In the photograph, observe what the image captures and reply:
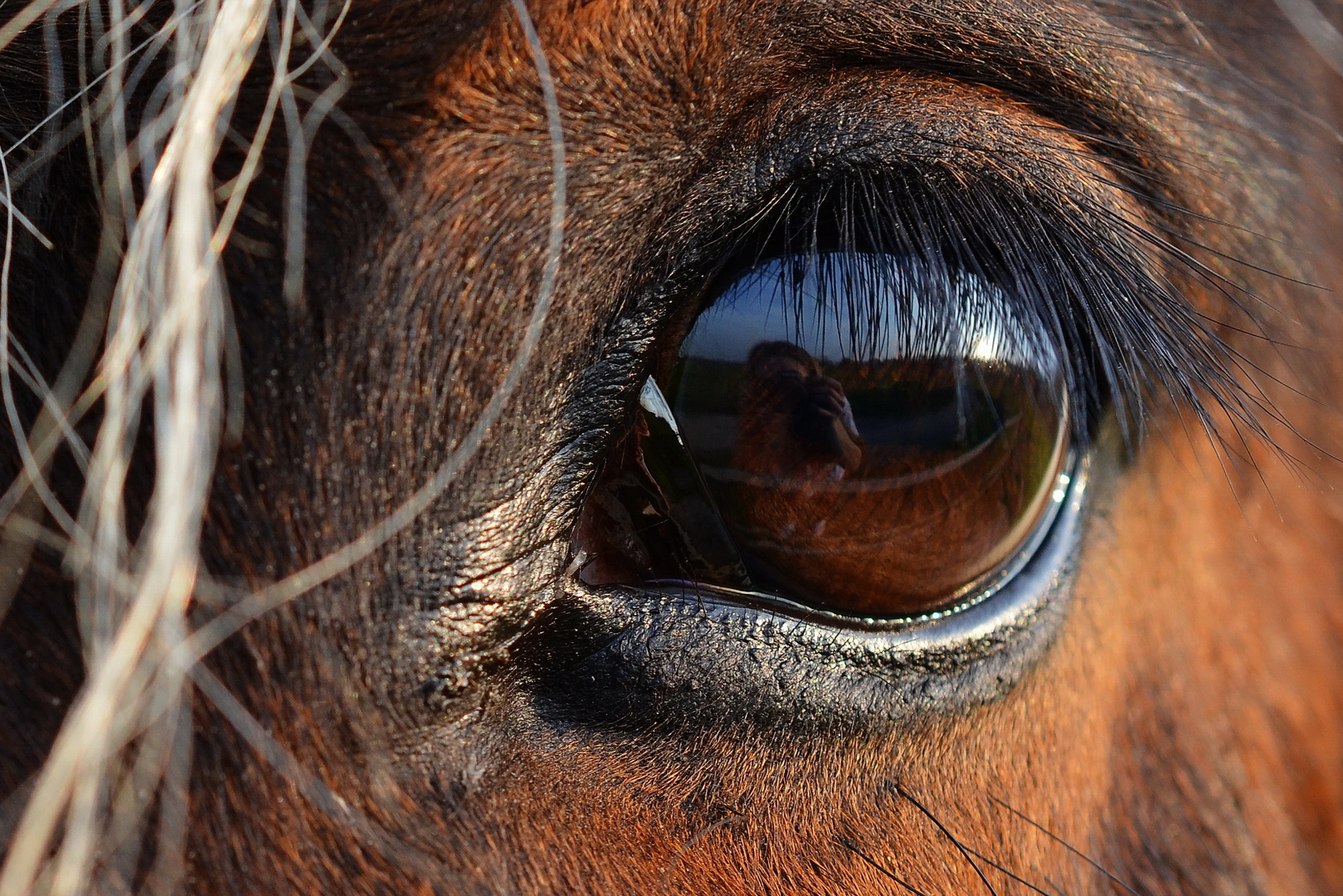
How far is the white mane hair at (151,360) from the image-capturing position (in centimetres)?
64

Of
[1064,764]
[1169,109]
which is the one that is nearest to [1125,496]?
[1064,764]

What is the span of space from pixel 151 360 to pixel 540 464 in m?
→ 0.28

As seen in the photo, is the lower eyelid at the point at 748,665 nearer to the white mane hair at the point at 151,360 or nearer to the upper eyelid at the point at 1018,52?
the white mane hair at the point at 151,360

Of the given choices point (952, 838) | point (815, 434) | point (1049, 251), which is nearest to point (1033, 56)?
point (1049, 251)

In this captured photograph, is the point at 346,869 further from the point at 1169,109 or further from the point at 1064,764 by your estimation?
the point at 1169,109

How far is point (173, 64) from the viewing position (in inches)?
28.0

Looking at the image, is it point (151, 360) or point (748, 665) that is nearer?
point (151, 360)

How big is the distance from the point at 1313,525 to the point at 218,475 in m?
1.38

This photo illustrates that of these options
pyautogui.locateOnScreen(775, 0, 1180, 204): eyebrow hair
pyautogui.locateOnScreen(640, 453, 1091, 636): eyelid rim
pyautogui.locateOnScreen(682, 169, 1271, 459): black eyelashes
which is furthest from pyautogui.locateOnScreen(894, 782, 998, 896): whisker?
pyautogui.locateOnScreen(775, 0, 1180, 204): eyebrow hair

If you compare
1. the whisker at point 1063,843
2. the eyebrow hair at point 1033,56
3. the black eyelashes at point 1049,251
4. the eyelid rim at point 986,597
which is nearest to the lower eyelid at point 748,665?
the eyelid rim at point 986,597

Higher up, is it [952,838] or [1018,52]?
[1018,52]

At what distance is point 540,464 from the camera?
791 mm

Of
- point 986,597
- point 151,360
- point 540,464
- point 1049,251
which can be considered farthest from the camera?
point 986,597

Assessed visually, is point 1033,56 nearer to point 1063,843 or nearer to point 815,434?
point 815,434
